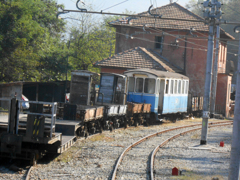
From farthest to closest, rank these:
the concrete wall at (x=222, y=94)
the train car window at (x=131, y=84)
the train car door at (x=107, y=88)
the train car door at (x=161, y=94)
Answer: the concrete wall at (x=222, y=94), the train car door at (x=161, y=94), the train car window at (x=131, y=84), the train car door at (x=107, y=88)

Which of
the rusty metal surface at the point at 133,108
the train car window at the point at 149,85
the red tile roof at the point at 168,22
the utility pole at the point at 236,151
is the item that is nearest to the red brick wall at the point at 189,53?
the red tile roof at the point at 168,22

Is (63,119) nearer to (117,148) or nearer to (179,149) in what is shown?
(117,148)

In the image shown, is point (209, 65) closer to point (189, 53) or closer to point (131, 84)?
point (131, 84)

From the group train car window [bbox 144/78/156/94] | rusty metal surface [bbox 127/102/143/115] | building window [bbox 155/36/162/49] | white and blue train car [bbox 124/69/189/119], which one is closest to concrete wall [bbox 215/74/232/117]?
building window [bbox 155/36/162/49]

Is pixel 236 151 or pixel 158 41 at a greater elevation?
pixel 158 41

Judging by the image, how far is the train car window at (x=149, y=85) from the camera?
67.2 ft

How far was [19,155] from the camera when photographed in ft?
29.1

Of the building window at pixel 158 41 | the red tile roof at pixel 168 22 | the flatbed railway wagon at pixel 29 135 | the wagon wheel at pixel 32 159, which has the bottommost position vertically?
the wagon wheel at pixel 32 159

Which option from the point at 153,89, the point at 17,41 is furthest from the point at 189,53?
the point at 17,41

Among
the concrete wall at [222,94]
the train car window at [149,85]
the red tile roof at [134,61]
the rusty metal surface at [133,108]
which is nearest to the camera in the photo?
the rusty metal surface at [133,108]

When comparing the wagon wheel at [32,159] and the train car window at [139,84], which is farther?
the train car window at [139,84]

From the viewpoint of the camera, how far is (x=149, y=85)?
813 inches

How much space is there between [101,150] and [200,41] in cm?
2432

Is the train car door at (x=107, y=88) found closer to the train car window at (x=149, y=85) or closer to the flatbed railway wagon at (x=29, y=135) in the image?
the train car window at (x=149, y=85)
